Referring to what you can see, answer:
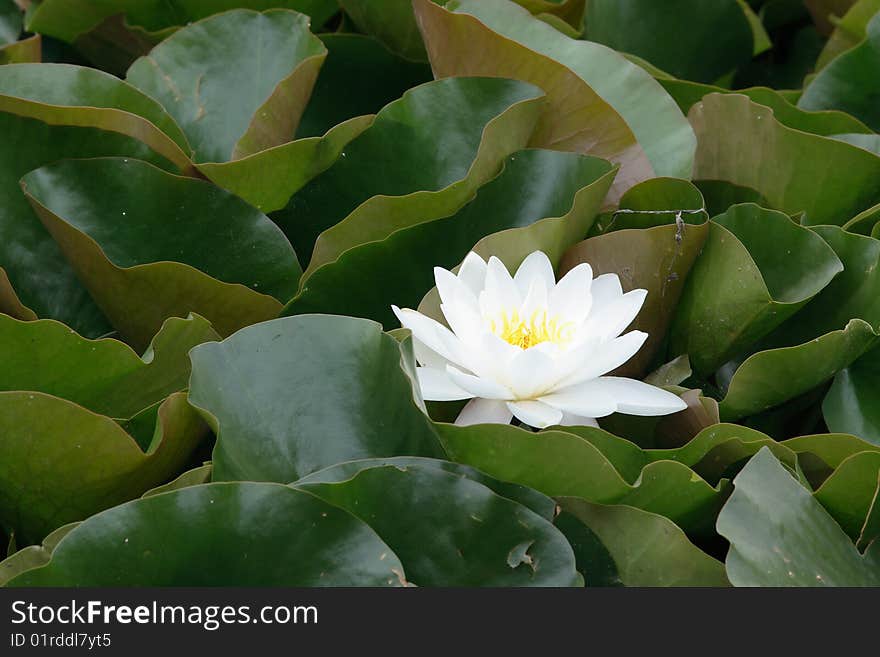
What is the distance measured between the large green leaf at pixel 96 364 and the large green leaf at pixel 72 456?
5cm

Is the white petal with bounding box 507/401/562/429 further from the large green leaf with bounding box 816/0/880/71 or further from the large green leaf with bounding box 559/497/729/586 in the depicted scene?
the large green leaf with bounding box 816/0/880/71

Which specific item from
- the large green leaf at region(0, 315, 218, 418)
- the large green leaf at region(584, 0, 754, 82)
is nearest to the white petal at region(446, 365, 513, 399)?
the large green leaf at region(0, 315, 218, 418)

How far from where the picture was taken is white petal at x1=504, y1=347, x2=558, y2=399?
76 centimetres

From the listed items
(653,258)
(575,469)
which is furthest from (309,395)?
(653,258)

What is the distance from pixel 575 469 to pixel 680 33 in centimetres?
87

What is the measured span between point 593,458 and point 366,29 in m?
0.74

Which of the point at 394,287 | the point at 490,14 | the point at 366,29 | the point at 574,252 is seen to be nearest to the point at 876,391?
the point at 574,252

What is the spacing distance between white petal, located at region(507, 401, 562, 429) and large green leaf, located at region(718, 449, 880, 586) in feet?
0.45

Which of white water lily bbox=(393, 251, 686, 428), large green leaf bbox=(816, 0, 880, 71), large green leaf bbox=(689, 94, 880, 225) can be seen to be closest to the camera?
white water lily bbox=(393, 251, 686, 428)

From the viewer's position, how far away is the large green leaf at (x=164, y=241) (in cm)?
91

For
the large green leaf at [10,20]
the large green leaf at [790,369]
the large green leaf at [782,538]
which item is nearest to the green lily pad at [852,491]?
the large green leaf at [782,538]

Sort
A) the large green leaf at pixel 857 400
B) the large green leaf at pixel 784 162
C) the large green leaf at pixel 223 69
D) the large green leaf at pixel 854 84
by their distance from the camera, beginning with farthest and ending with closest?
1. the large green leaf at pixel 854 84
2. the large green leaf at pixel 223 69
3. the large green leaf at pixel 784 162
4. the large green leaf at pixel 857 400

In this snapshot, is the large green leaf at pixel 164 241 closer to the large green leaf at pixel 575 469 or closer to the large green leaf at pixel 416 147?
the large green leaf at pixel 416 147

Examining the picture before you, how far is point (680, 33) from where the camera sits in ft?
4.64
